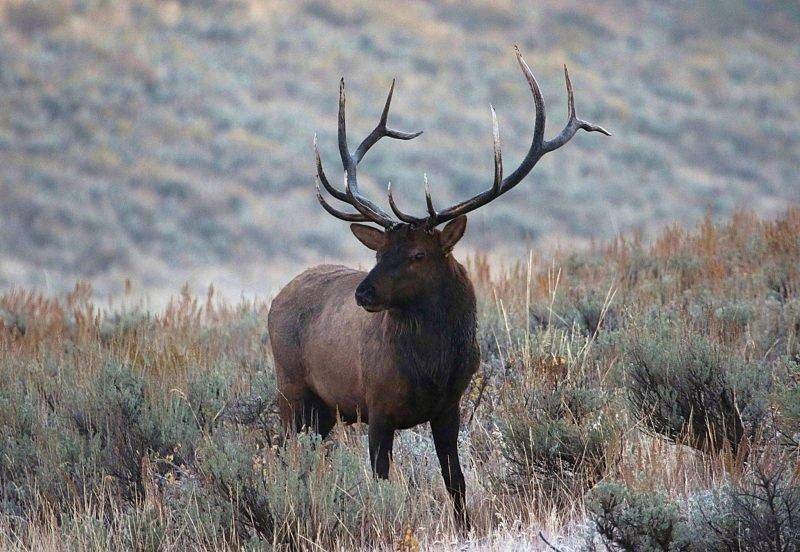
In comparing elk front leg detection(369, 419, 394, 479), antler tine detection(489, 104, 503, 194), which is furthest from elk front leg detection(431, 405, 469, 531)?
antler tine detection(489, 104, 503, 194)

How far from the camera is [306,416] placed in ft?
22.5

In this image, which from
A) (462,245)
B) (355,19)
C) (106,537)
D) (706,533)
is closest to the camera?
(706,533)

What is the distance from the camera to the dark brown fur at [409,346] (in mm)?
5918

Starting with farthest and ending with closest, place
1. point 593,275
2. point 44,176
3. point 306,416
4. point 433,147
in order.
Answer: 1. point 433,147
2. point 44,176
3. point 593,275
4. point 306,416

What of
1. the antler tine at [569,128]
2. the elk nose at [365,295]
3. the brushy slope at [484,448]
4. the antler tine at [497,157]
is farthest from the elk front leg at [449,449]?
the antler tine at [569,128]

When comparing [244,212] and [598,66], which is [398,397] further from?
[598,66]

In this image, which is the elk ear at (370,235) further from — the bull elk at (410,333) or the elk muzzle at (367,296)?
the elk muzzle at (367,296)

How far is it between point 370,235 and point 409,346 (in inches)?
27.6

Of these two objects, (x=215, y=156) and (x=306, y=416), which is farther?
(x=215, y=156)

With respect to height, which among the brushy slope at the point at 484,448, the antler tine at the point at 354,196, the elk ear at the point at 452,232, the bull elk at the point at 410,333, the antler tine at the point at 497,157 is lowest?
the brushy slope at the point at 484,448

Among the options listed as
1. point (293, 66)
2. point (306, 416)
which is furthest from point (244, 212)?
point (306, 416)

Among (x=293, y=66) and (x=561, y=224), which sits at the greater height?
(x=293, y=66)

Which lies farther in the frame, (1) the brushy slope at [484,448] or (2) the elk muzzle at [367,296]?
(2) the elk muzzle at [367,296]

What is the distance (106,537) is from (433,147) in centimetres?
3431
